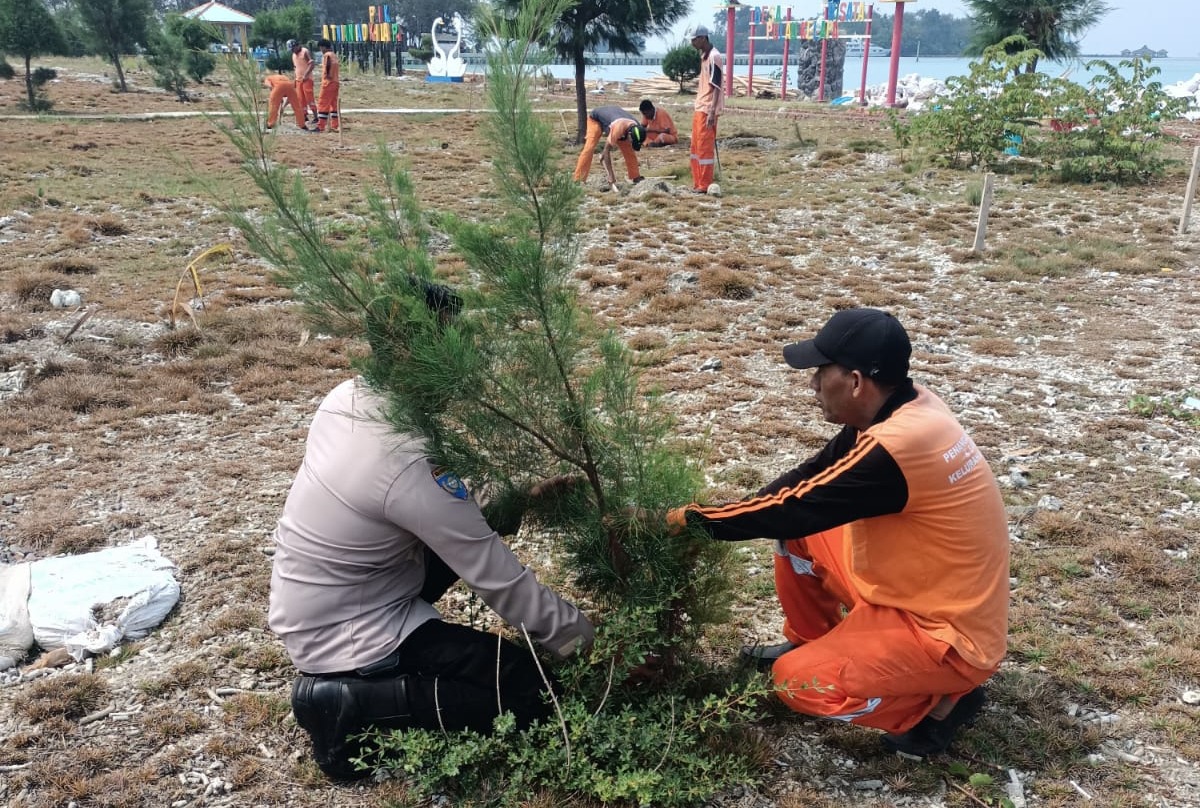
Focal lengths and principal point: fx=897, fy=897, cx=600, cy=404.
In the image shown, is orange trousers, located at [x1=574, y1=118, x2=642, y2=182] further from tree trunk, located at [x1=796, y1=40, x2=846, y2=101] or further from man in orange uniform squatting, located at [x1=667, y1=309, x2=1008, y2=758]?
tree trunk, located at [x1=796, y1=40, x2=846, y2=101]

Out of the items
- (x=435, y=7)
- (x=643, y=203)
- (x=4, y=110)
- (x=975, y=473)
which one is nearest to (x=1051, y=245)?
(x=643, y=203)

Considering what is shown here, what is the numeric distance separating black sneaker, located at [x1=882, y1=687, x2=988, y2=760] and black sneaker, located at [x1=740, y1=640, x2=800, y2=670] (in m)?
0.45

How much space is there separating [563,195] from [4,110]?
70.7 feet

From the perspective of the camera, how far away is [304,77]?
16.0 meters

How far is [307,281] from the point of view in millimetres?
2158

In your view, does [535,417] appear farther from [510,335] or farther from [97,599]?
[97,599]

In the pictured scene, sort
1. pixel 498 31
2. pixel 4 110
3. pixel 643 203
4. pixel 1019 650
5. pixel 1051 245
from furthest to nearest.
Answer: pixel 4 110, pixel 643 203, pixel 1051 245, pixel 1019 650, pixel 498 31

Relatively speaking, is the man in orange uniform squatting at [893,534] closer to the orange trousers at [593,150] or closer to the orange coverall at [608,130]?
the orange trousers at [593,150]

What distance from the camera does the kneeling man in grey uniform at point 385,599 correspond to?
2215 millimetres

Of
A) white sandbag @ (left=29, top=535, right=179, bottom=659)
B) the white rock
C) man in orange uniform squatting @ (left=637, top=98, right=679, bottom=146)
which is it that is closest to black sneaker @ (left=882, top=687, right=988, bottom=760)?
white sandbag @ (left=29, top=535, right=179, bottom=659)

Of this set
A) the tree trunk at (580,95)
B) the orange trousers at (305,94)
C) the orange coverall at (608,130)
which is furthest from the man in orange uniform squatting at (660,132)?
the orange trousers at (305,94)

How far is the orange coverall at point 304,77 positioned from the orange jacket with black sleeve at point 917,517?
15427 millimetres

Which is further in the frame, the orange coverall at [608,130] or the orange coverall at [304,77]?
the orange coverall at [304,77]

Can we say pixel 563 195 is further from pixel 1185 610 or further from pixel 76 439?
pixel 76 439
